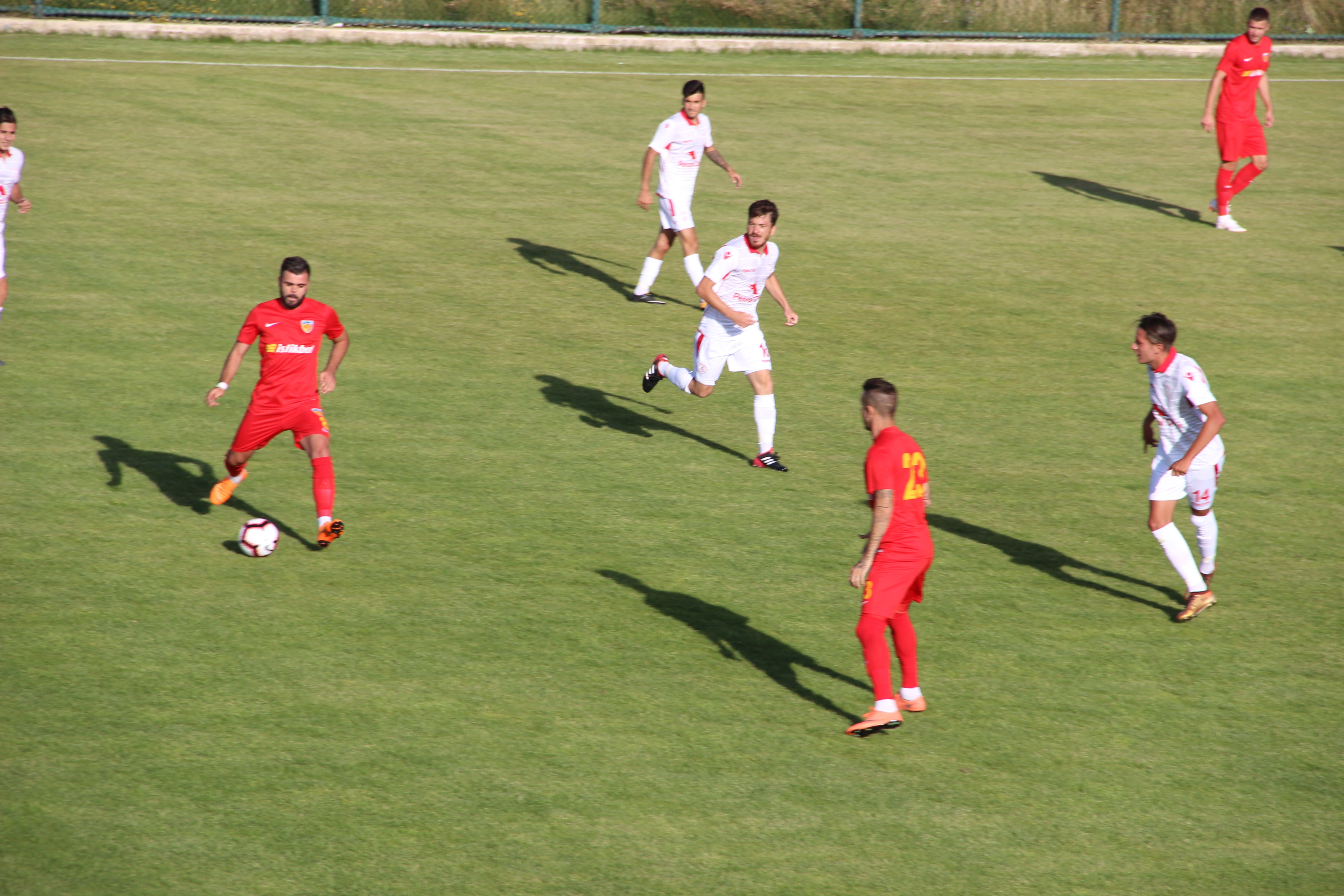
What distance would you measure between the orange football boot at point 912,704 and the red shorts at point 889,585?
0.67 m

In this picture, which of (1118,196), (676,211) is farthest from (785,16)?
(676,211)

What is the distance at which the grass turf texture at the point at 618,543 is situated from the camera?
6711 mm

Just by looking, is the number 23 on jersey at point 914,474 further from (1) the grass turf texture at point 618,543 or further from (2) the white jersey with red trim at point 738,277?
(2) the white jersey with red trim at point 738,277

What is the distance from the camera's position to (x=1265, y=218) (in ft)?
65.9

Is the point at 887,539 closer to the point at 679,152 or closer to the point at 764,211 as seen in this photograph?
the point at 764,211

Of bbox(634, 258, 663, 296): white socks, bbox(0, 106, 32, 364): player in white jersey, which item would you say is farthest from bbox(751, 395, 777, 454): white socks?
bbox(0, 106, 32, 364): player in white jersey

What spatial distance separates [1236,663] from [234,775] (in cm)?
653

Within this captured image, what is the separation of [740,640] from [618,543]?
1.73 m

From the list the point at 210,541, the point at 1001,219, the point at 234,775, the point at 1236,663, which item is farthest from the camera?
the point at 1001,219

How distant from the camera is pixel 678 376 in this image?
39.4 ft

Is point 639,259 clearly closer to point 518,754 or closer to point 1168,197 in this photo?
point 1168,197

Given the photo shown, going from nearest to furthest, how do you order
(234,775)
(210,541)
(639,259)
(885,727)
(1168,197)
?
(234,775) → (885,727) → (210,541) → (639,259) → (1168,197)

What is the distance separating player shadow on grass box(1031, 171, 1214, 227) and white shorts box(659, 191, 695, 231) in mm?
8562

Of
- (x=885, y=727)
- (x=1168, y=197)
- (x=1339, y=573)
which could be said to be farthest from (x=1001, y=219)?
(x=885, y=727)
